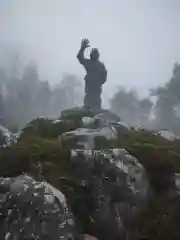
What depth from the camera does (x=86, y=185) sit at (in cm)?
430

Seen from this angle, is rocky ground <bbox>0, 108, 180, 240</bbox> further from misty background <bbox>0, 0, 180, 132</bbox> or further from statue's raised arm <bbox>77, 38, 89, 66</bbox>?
statue's raised arm <bbox>77, 38, 89, 66</bbox>

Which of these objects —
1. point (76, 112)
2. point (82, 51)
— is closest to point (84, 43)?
point (82, 51)

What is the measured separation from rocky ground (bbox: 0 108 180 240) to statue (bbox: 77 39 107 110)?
1.77ft

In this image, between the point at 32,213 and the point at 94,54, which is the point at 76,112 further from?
the point at 32,213

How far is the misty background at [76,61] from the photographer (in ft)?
17.5

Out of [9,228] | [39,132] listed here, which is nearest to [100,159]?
[39,132]

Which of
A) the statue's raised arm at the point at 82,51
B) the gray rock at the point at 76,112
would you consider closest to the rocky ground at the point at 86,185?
the gray rock at the point at 76,112

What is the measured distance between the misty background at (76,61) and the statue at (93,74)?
0.07 metres

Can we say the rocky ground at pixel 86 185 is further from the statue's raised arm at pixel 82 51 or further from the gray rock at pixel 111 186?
the statue's raised arm at pixel 82 51

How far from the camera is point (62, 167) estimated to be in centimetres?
439

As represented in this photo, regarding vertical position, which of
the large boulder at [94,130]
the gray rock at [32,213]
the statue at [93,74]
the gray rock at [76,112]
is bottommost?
the gray rock at [32,213]

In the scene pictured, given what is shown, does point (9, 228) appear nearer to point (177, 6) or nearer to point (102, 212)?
point (102, 212)

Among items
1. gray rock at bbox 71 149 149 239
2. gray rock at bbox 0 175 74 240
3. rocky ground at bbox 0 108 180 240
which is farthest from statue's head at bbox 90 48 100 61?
gray rock at bbox 0 175 74 240

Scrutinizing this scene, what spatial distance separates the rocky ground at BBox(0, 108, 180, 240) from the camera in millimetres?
3742
